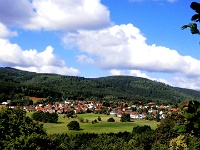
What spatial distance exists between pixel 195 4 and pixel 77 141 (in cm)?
11056

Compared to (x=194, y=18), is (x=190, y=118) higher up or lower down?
lower down

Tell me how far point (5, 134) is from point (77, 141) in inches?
3070

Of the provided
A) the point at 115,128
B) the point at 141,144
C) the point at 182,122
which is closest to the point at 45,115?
the point at 115,128

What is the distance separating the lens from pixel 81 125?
522 feet

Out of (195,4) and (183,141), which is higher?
(195,4)

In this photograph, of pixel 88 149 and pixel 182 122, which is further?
pixel 88 149

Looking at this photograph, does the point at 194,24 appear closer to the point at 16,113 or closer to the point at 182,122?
the point at 182,122

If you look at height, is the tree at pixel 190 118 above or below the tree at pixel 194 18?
below

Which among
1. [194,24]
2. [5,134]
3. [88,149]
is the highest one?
[194,24]

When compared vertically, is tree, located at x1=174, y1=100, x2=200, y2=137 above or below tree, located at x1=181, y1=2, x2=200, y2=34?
below

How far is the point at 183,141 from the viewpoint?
74.1 m

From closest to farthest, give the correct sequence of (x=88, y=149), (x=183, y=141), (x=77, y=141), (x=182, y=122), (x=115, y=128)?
1. (x=182, y=122)
2. (x=183, y=141)
3. (x=88, y=149)
4. (x=77, y=141)
5. (x=115, y=128)

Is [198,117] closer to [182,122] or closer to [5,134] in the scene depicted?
[182,122]

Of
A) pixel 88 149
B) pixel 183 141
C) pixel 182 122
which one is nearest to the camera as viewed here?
pixel 182 122
